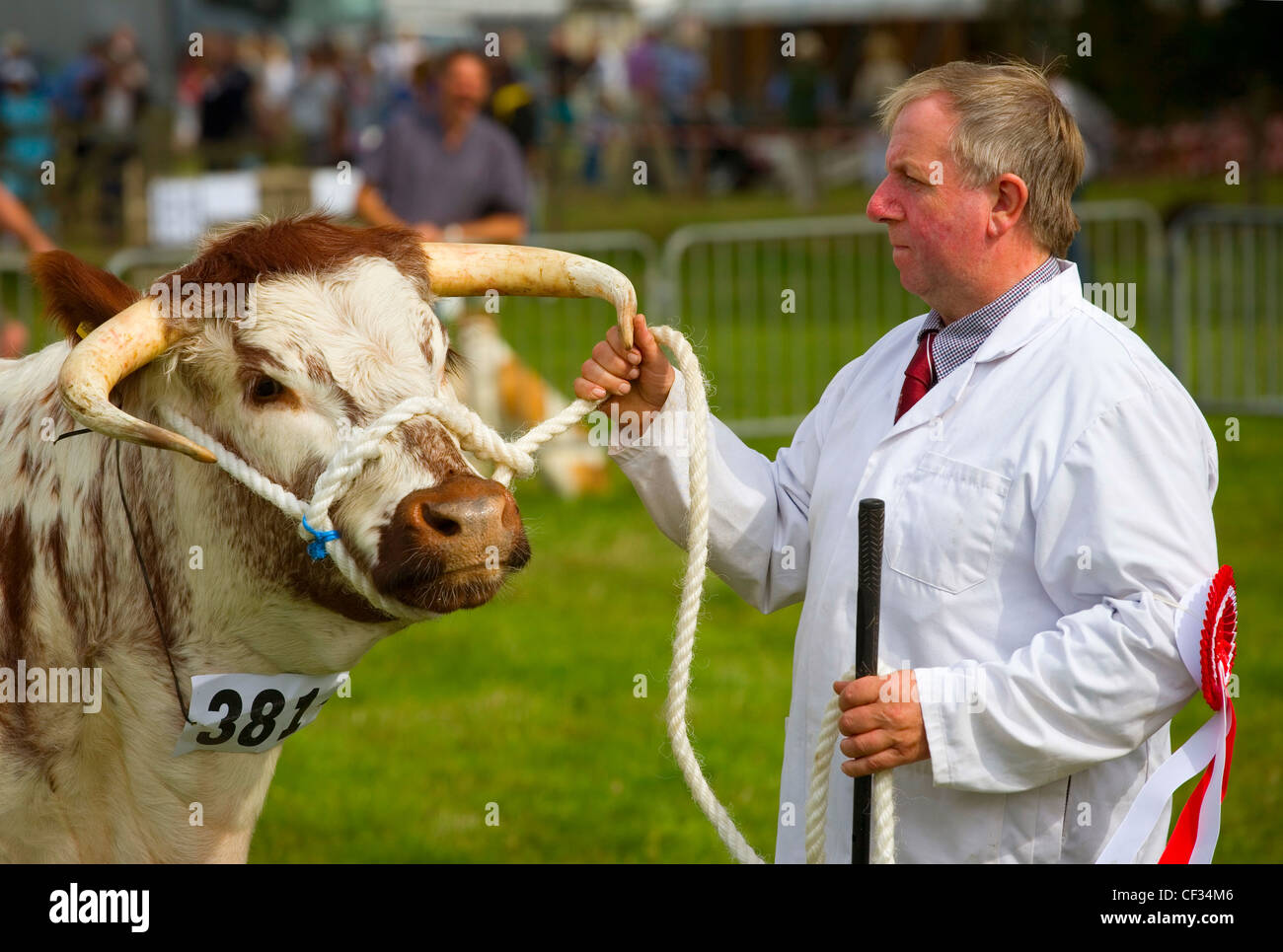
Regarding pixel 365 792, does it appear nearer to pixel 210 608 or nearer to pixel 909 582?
pixel 210 608

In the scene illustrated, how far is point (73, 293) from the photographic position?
3.08 m

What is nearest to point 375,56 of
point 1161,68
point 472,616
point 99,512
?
point 1161,68

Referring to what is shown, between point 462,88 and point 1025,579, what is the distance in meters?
7.46

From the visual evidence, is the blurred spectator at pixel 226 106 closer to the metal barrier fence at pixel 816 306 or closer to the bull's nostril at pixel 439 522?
the metal barrier fence at pixel 816 306

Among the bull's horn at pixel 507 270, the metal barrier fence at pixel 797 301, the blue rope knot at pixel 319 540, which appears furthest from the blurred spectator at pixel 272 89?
the blue rope knot at pixel 319 540

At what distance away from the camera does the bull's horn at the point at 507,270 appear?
10.7 feet

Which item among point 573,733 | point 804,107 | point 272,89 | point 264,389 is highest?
point 804,107

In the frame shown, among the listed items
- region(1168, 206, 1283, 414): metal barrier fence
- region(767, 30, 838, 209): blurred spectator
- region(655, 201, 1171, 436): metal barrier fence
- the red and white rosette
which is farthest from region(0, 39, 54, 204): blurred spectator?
the red and white rosette

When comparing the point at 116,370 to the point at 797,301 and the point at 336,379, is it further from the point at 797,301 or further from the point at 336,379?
the point at 797,301

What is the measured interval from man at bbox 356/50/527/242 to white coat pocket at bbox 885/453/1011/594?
6836 millimetres

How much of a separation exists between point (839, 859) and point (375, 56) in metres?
22.1

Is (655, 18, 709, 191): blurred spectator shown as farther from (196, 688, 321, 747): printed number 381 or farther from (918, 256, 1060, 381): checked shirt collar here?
(196, 688, 321, 747): printed number 381

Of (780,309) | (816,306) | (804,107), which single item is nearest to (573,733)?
(816,306)

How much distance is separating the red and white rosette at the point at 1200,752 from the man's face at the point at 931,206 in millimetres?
764
